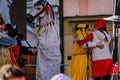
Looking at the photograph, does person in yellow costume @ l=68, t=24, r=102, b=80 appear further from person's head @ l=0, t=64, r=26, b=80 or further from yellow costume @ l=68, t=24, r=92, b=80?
person's head @ l=0, t=64, r=26, b=80

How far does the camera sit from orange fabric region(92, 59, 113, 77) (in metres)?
8.92

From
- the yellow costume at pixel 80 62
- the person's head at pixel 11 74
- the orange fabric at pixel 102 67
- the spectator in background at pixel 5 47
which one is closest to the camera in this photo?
the person's head at pixel 11 74

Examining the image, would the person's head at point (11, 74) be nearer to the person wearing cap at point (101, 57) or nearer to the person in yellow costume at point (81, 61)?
the person wearing cap at point (101, 57)

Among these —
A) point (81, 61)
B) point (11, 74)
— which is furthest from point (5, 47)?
point (11, 74)

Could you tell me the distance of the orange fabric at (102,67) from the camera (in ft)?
29.3

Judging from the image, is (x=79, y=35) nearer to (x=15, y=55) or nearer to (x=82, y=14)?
(x=15, y=55)

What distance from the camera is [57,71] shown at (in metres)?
8.54

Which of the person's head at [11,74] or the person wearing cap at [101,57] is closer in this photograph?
the person's head at [11,74]

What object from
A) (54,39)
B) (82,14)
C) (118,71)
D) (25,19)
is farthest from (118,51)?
(82,14)

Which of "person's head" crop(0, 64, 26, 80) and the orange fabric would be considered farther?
the orange fabric

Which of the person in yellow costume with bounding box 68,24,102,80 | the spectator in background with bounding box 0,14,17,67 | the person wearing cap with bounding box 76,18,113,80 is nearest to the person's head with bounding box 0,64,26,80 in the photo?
the spectator in background with bounding box 0,14,17,67

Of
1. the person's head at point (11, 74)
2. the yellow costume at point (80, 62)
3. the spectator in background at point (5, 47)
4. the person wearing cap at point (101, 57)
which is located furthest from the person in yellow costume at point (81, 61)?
the person's head at point (11, 74)

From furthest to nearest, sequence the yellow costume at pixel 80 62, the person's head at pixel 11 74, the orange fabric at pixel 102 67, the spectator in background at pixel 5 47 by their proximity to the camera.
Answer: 1. the yellow costume at pixel 80 62
2. the orange fabric at pixel 102 67
3. the spectator in background at pixel 5 47
4. the person's head at pixel 11 74

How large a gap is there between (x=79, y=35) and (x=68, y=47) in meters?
3.98
